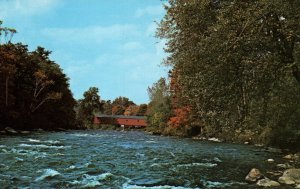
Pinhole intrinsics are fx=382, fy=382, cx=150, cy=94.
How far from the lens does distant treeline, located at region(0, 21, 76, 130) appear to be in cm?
5712

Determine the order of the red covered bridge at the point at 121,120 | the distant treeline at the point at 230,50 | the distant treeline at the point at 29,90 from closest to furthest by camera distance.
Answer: the distant treeline at the point at 230,50 → the distant treeline at the point at 29,90 → the red covered bridge at the point at 121,120

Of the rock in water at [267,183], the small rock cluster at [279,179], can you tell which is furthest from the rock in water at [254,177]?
the rock in water at [267,183]

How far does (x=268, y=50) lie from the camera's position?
19.3 m

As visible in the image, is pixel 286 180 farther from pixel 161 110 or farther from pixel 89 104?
pixel 89 104

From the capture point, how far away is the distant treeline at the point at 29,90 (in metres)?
57.1

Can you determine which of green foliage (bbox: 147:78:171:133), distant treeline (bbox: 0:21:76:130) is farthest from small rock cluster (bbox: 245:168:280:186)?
green foliage (bbox: 147:78:171:133)

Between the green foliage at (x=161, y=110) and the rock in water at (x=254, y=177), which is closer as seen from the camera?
the rock in water at (x=254, y=177)

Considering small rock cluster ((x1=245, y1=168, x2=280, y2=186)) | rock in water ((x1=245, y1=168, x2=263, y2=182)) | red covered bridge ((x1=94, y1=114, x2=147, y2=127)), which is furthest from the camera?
red covered bridge ((x1=94, y1=114, x2=147, y2=127))

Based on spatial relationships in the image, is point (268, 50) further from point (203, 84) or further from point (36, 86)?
point (36, 86)

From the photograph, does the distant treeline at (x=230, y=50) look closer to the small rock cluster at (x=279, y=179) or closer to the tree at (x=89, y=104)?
the small rock cluster at (x=279, y=179)

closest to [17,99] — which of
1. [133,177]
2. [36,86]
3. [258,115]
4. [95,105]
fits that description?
[36,86]

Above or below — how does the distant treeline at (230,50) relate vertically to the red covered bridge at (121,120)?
below

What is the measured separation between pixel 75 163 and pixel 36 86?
5147 cm

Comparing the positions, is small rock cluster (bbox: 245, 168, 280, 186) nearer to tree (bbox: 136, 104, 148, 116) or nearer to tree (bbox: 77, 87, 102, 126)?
tree (bbox: 77, 87, 102, 126)
